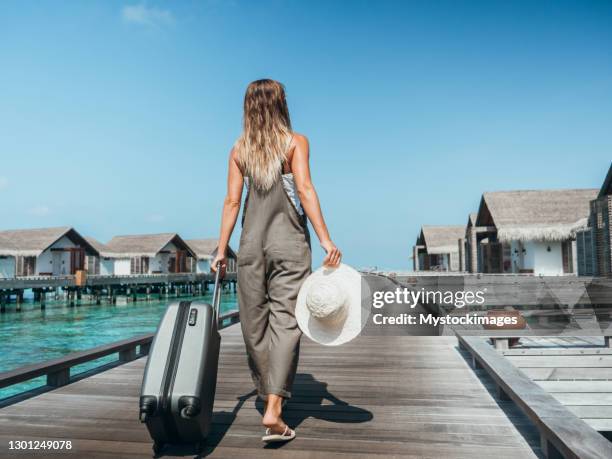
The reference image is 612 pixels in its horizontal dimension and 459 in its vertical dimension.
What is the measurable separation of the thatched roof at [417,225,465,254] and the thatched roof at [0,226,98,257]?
24604mm

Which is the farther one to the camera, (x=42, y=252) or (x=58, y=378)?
(x=42, y=252)

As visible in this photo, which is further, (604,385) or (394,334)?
(394,334)

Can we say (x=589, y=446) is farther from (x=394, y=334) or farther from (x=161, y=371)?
(x=394, y=334)

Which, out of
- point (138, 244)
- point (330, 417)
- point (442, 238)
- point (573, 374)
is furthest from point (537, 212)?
point (138, 244)

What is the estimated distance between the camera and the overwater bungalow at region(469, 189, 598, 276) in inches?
875

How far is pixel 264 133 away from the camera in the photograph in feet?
8.03

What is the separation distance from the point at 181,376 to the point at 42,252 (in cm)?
3260

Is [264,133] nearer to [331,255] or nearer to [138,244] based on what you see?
[331,255]

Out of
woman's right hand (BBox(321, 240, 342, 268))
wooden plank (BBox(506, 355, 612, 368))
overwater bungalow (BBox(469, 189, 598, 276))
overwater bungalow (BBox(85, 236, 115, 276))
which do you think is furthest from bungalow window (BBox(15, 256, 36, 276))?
woman's right hand (BBox(321, 240, 342, 268))

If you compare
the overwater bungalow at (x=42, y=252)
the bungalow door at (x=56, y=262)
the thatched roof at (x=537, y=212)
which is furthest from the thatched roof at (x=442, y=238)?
the bungalow door at (x=56, y=262)

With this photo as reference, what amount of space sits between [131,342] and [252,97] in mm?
3053

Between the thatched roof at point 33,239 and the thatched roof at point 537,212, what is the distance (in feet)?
83.6

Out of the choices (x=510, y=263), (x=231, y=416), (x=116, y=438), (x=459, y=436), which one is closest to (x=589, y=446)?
(x=459, y=436)

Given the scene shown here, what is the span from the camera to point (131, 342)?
4.64 m
